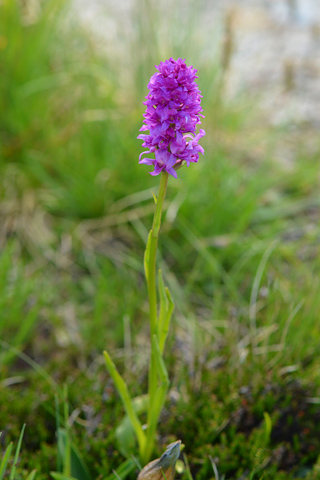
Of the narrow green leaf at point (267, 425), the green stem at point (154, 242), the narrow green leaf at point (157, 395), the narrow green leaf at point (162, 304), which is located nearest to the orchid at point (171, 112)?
the green stem at point (154, 242)

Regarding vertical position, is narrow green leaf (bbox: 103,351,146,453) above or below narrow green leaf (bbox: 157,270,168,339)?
below

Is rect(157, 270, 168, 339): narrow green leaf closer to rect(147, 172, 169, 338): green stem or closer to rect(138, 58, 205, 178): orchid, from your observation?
rect(147, 172, 169, 338): green stem

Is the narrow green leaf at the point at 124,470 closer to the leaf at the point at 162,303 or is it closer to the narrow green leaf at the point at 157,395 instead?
the narrow green leaf at the point at 157,395

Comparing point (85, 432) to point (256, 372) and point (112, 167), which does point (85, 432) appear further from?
point (112, 167)

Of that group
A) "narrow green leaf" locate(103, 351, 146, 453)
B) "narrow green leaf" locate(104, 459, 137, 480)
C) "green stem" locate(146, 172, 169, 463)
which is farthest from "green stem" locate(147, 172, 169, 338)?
"narrow green leaf" locate(104, 459, 137, 480)

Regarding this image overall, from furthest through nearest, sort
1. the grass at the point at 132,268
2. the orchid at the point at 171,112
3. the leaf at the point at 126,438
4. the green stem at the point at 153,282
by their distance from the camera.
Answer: the grass at the point at 132,268 → the leaf at the point at 126,438 → the green stem at the point at 153,282 → the orchid at the point at 171,112

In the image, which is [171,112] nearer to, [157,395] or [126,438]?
[157,395]

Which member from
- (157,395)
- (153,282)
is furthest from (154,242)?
(157,395)

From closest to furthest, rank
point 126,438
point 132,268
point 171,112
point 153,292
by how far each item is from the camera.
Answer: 1. point 171,112
2. point 153,292
3. point 126,438
4. point 132,268
